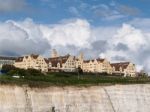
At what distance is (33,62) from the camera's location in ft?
439

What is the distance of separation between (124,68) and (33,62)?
36.1 m

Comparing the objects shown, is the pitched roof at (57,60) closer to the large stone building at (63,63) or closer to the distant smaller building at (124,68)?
the large stone building at (63,63)

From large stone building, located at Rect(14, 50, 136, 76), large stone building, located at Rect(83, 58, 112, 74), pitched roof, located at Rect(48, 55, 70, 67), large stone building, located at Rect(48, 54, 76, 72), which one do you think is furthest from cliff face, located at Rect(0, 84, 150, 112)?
large stone building, located at Rect(83, 58, 112, 74)

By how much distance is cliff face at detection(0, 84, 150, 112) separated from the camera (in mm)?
61281

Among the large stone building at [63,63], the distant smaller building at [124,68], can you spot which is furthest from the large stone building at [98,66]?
the large stone building at [63,63]

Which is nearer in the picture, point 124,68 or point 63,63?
point 63,63

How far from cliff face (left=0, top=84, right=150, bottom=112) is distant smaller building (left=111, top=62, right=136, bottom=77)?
6505 cm

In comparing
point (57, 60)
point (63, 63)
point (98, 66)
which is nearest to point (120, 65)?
point (98, 66)

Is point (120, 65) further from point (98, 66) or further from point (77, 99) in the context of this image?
point (77, 99)

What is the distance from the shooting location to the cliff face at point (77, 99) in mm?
61281

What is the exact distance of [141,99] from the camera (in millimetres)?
85188

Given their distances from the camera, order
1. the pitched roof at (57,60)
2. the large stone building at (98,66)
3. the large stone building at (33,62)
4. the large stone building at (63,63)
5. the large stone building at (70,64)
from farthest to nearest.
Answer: the large stone building at (98,66)
the pitched roof at (57,60)
the large stone building at (63,63)
the large stone building at (70,64)
the large stone building at (33,62)

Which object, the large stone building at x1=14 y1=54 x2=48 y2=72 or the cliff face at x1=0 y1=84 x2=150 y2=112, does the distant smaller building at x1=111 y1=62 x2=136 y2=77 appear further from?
the cliff face at x1=0 y1=84 x2=150 y2=112

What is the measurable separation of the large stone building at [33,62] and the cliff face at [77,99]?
4547cm
